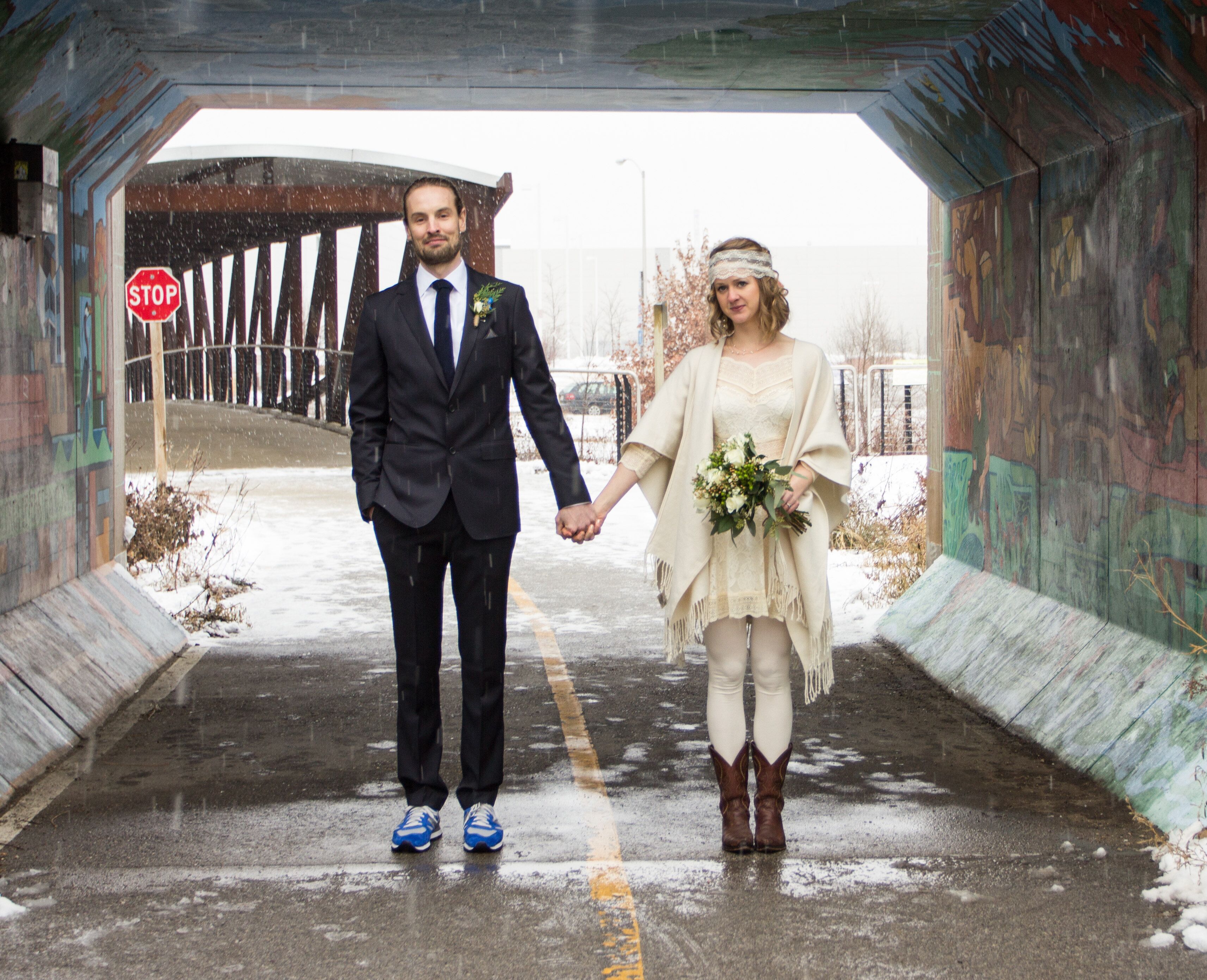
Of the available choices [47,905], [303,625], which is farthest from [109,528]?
[47,905]

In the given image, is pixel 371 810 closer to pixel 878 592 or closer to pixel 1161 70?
pixel 1161 70

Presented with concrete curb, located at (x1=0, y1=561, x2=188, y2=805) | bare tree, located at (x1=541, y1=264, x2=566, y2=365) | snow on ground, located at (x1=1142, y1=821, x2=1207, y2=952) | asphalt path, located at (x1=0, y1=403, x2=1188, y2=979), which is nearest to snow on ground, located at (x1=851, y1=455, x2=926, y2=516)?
concrete curb, located at (x1=0, y1=561, x2=188, y2=805)

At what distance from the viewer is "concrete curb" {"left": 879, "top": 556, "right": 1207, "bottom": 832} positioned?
5609mm

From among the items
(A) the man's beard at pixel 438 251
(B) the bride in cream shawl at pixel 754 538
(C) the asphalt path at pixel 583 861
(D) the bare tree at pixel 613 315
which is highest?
(D) the bare tree at pixel 613 315

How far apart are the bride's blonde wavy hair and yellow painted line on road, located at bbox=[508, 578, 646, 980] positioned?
1.88 metres

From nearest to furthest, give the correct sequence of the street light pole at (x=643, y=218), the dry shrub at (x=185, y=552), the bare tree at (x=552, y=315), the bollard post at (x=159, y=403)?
1. the dry shrub at (x=185, y=552)
2. the bollard post at (x=159, y=403)
3. the street light pole at (x=643, y=218)
4. the bare tree at (x=552, y=315)

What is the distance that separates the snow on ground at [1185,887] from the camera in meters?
4.25

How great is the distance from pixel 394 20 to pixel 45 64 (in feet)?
5.46

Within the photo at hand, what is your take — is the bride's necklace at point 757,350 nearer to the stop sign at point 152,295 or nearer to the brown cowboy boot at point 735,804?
the brown cowboy boot at point 735,804

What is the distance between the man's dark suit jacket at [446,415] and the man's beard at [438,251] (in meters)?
0.14

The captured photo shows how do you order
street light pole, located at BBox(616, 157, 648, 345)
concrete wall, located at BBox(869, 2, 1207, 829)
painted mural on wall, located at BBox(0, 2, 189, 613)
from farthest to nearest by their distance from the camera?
street light pole, located at BBox(616, 157, 648, 345), painted mural on wall, located at BBox(0, 2, 189, 613), concrete wall, located at BBox(869, 2, 1207, 829)

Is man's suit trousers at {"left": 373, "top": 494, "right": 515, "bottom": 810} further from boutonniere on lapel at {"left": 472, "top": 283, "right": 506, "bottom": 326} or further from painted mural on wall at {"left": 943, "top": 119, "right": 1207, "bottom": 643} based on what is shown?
painted mural on wall at {"left": 943, "top": 119, "right": 1207, "bottom": 643}

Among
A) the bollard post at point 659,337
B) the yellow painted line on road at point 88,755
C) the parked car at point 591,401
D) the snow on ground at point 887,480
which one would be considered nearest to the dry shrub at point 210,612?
the yellow painted line on road at point 88,755

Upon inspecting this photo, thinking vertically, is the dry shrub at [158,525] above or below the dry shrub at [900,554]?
above
